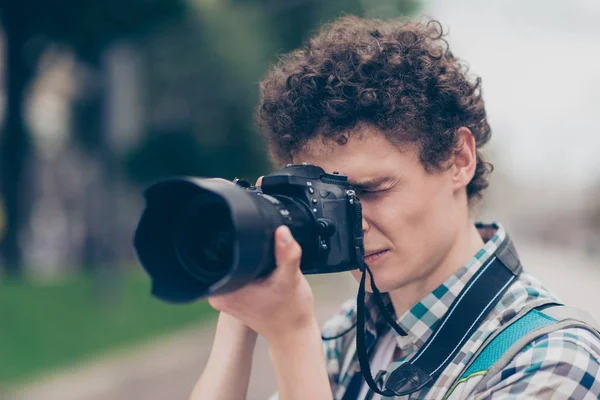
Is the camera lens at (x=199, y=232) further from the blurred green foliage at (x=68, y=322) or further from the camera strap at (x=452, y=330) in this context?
the blurred green foliage at (x=68, y=322)

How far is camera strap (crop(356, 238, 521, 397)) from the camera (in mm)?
1316

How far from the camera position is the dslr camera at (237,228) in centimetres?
112

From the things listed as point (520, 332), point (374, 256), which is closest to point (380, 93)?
point (374, 256)

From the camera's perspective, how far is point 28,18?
7.93 m

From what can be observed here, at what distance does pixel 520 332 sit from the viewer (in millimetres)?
1205

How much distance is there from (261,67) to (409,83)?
746 cm

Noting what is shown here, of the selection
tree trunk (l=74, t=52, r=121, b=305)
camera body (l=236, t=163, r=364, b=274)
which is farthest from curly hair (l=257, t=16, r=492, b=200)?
tree trunk (l=74, t=52, r=121, b=305)

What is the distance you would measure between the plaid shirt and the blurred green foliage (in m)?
4.41

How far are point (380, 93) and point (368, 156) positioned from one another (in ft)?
0.46

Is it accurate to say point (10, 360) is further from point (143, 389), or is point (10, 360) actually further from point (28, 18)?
point (28, 18)

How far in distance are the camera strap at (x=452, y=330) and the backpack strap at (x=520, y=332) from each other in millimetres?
68

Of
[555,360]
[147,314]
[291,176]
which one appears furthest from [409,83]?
[147,314]

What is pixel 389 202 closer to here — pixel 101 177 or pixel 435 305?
pixel 435 305

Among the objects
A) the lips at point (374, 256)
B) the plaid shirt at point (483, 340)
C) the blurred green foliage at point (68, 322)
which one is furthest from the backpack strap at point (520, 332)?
the blurred green foliage at point (68, 322)
